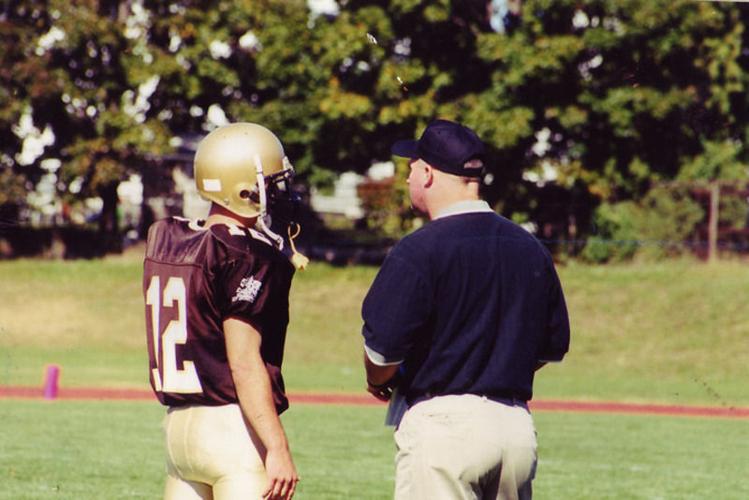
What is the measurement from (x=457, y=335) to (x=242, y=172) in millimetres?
891

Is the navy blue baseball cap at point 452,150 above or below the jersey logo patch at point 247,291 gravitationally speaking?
above

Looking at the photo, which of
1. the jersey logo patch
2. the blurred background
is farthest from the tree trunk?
the jersey logo patch

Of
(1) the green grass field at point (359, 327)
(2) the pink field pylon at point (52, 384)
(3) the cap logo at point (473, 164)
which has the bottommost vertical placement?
(1) the green grass field at point (359, 327)

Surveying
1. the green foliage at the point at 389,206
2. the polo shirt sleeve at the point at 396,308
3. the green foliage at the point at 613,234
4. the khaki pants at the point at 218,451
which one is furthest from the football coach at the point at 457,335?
the green foliage at the point at 613,234

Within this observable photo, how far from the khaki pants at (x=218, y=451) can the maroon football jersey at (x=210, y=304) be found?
0.05 metres

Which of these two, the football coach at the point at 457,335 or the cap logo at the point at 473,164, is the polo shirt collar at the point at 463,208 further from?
the cap logo at the point at 473,164

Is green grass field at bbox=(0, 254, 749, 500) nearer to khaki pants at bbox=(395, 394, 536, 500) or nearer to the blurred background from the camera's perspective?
the blurred background

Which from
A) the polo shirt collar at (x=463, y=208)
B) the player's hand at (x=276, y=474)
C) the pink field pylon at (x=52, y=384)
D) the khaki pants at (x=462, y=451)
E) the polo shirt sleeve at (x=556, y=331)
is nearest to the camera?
the player's hand at (x=276, y=474)

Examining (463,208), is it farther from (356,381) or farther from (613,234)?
(613,234)

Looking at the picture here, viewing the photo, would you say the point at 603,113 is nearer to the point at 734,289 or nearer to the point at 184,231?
the point at 734,289

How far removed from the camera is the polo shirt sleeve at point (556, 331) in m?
4.80

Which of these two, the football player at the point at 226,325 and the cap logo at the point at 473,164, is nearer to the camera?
the football player at the point at 226,325

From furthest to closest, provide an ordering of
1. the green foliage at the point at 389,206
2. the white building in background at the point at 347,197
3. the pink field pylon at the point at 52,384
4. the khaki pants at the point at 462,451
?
the white building in background at the point at 347,197 < the green foliage at the point at 389,206 < the pink field pylon at the point at 52,384 < the khaki pants at the point at 462,451

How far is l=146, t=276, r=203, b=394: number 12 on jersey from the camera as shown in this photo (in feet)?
14.6
